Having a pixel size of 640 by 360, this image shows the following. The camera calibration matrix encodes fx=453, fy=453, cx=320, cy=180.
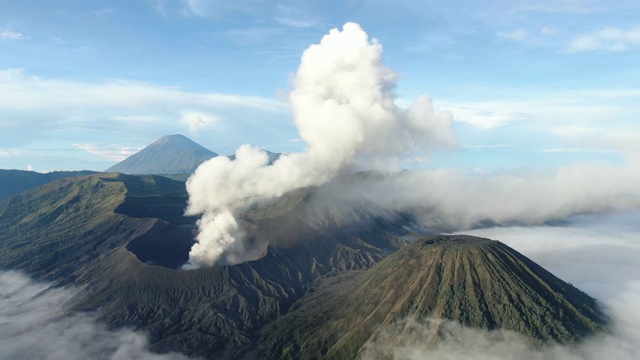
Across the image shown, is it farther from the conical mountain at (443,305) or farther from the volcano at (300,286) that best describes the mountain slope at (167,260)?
the conical mountain at (443,305)

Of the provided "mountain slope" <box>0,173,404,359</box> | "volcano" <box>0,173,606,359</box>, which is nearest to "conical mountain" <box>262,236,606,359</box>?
"volcano" <box>0,173,606,359</box>

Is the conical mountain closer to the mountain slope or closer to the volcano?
the volcano

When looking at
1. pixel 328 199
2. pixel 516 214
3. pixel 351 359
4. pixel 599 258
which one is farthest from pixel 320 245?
pixel 516 214

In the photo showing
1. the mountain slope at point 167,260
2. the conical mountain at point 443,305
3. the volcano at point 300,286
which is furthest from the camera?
the mountain slope at point 167,260

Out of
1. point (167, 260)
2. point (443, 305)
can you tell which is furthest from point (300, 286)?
point (443, 305)

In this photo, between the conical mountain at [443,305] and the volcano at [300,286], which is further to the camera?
the volcano at [300,286]

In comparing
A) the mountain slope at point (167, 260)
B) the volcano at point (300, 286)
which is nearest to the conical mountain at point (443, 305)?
the volcano at point (300, 286)

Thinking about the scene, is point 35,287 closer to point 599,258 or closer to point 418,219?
point 418,219

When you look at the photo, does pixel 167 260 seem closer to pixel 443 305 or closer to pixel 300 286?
pixel 300 286

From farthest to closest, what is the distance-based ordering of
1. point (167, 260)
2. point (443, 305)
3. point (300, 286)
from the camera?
point (167, 260) → point (300, 286) → point (443, 305)
